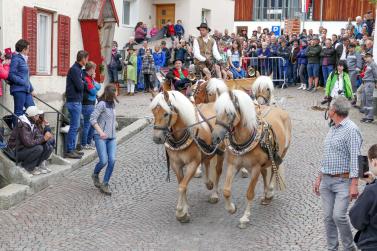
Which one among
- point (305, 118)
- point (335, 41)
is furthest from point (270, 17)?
point (305, 118)

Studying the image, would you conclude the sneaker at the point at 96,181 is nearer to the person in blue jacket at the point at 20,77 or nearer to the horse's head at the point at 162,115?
the person in blue jacket at the point at 20,77

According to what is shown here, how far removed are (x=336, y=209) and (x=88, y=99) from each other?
6.81 meters

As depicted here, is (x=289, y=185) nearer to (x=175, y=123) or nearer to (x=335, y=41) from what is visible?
(x=175, y=123)

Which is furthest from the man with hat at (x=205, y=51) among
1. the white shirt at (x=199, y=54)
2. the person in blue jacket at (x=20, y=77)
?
the person in blue jacket at (x=20, y=77)

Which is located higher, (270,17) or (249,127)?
(270,17)

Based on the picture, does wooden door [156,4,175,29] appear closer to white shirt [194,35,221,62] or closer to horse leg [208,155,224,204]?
white shirt [194,35,221,62]

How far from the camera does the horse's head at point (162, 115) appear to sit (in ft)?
23.8

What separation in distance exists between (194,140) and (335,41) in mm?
14765

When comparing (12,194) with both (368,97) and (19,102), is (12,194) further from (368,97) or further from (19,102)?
(368,97)

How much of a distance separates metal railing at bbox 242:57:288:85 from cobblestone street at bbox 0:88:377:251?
11.6 metres

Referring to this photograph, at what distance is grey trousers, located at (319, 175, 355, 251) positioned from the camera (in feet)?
18.8

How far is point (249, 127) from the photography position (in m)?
7.23

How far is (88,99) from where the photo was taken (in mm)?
11367

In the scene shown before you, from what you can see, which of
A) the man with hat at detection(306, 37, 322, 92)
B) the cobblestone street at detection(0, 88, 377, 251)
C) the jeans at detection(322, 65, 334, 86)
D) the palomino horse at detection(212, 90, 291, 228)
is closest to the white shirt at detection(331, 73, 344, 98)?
the jeans at detection(322, 65, 334, 86)
